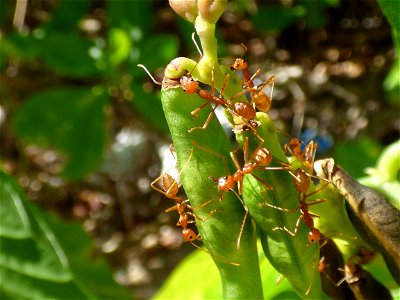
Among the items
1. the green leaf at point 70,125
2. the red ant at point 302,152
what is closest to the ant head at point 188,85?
the red ant at point 302,152

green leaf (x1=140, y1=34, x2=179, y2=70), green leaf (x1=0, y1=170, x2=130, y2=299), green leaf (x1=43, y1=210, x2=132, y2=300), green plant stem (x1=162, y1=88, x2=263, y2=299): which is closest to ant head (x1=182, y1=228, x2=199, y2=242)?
green plant stem (x1=162, y1=88, x2=263, y2=299)

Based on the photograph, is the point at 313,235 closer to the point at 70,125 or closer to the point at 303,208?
the point at 303,208

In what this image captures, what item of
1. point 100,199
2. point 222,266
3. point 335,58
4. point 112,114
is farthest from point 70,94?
point 222,266

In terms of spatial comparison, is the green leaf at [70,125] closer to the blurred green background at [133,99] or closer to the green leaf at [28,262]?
the blurred green background at [133,99]

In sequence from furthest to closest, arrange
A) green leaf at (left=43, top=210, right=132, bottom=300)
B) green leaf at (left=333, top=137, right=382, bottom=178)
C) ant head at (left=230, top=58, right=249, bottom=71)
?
green leaf at (left=333, top=137, right=382, bottom=178) → green leaf at (left=43, top=210, right=132, bottom=300) → ant head at (left=230, top=58, right=249, bottom=71)

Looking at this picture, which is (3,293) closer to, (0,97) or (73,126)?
(73,126)

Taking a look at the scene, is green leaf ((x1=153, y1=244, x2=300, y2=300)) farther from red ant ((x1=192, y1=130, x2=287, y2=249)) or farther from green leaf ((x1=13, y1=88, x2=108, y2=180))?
green leaf ((x1=13, y1=88, x2=108, y2=180))
